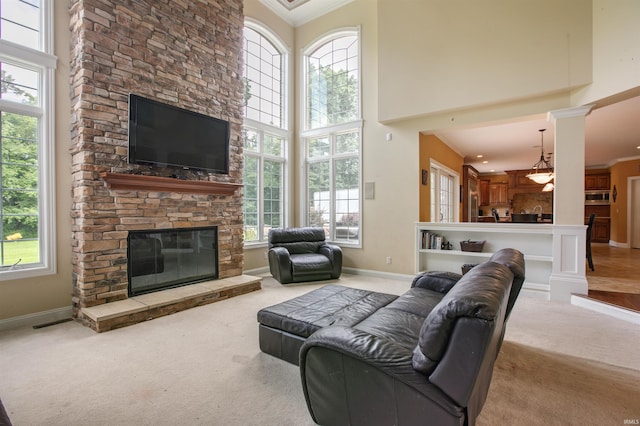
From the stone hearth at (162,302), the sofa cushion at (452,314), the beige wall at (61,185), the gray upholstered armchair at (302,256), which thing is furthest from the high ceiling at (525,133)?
the stone hearth at (162,302)

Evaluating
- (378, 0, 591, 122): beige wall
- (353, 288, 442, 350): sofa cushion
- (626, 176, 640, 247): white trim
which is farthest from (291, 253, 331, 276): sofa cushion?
(626, 176, 640, 247): white trim

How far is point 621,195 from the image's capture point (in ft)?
28.4

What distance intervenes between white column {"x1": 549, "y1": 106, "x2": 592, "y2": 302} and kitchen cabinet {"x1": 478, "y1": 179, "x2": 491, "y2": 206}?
7.93 metres

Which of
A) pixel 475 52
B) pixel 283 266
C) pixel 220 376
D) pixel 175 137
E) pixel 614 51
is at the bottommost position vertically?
pixel 220 376

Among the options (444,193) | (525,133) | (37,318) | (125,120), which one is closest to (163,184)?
(125,120)

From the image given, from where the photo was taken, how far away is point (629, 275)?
512 centimetres

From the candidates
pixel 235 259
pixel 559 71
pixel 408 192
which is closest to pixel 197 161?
pixel 235 259

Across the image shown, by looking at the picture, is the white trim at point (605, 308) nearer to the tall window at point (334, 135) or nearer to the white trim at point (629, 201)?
the tall window at point (334, 135)

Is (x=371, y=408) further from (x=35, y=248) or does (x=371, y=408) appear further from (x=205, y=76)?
(x=205, y=76)

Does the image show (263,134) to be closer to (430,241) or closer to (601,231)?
(430,241)

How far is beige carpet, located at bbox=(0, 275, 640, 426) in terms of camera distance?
176 cm

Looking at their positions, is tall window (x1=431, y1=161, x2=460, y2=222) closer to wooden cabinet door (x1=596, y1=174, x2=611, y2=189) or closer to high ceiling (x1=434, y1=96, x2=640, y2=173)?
high ceiling (x1=434, y1=96, x2=640, y2=173)

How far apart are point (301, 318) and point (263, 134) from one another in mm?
4372

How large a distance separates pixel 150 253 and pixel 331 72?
4822 millimetres
